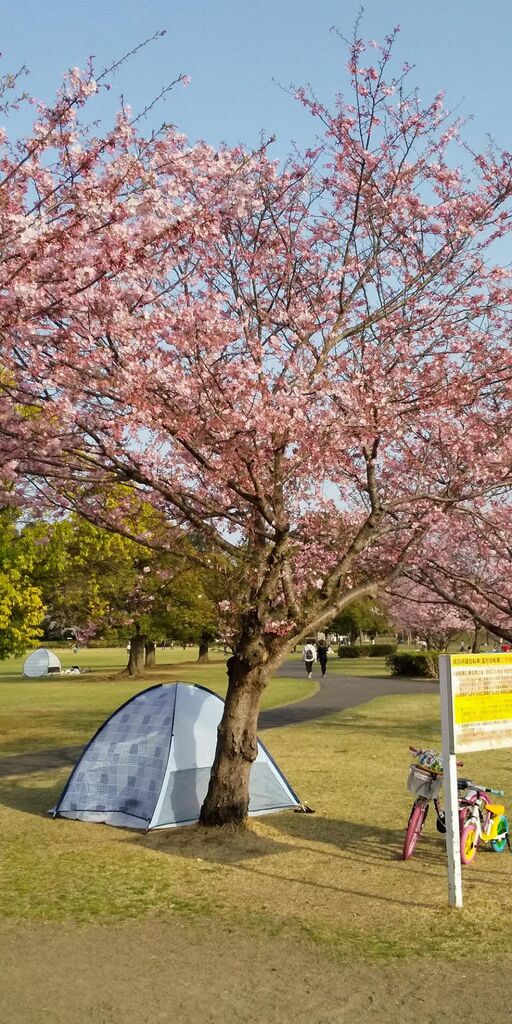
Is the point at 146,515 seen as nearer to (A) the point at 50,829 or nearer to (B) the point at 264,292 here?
(B) the point at 264,292

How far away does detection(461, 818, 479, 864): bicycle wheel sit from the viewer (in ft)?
28.4

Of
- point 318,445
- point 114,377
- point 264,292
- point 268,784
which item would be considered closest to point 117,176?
point 114,377

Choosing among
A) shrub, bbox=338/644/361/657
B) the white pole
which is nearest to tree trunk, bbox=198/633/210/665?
shrub, bbox=338/644/361/657

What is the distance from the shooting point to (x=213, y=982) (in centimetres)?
574

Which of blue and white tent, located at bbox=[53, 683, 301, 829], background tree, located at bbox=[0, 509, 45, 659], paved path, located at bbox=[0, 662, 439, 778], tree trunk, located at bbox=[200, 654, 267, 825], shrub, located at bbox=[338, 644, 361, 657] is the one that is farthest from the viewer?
shrub, located at bbox=[338, 644, 361, 657]

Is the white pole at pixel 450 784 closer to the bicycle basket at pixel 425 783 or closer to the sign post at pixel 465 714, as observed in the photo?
the sign post at pixel 465 714

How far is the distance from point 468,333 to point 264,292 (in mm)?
2814

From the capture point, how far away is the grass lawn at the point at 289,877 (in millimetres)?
6844

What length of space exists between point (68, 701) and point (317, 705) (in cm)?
964

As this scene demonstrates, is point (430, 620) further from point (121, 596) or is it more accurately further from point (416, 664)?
point (121, 596)

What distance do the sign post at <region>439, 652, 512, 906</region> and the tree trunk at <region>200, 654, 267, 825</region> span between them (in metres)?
3.13

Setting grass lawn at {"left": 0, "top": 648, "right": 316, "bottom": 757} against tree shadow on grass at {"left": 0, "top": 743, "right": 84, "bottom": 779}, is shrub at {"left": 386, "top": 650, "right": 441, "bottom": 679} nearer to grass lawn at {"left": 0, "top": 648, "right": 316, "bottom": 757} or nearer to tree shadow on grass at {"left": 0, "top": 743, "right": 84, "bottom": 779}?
grass lawn at {"left": 0, "top": 648, "right": 316, "bottom": 757}

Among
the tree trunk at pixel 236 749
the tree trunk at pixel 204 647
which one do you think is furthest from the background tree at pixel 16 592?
the tree trunk at pixel 204 647

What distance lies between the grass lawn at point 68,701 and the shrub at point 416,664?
8.07m
